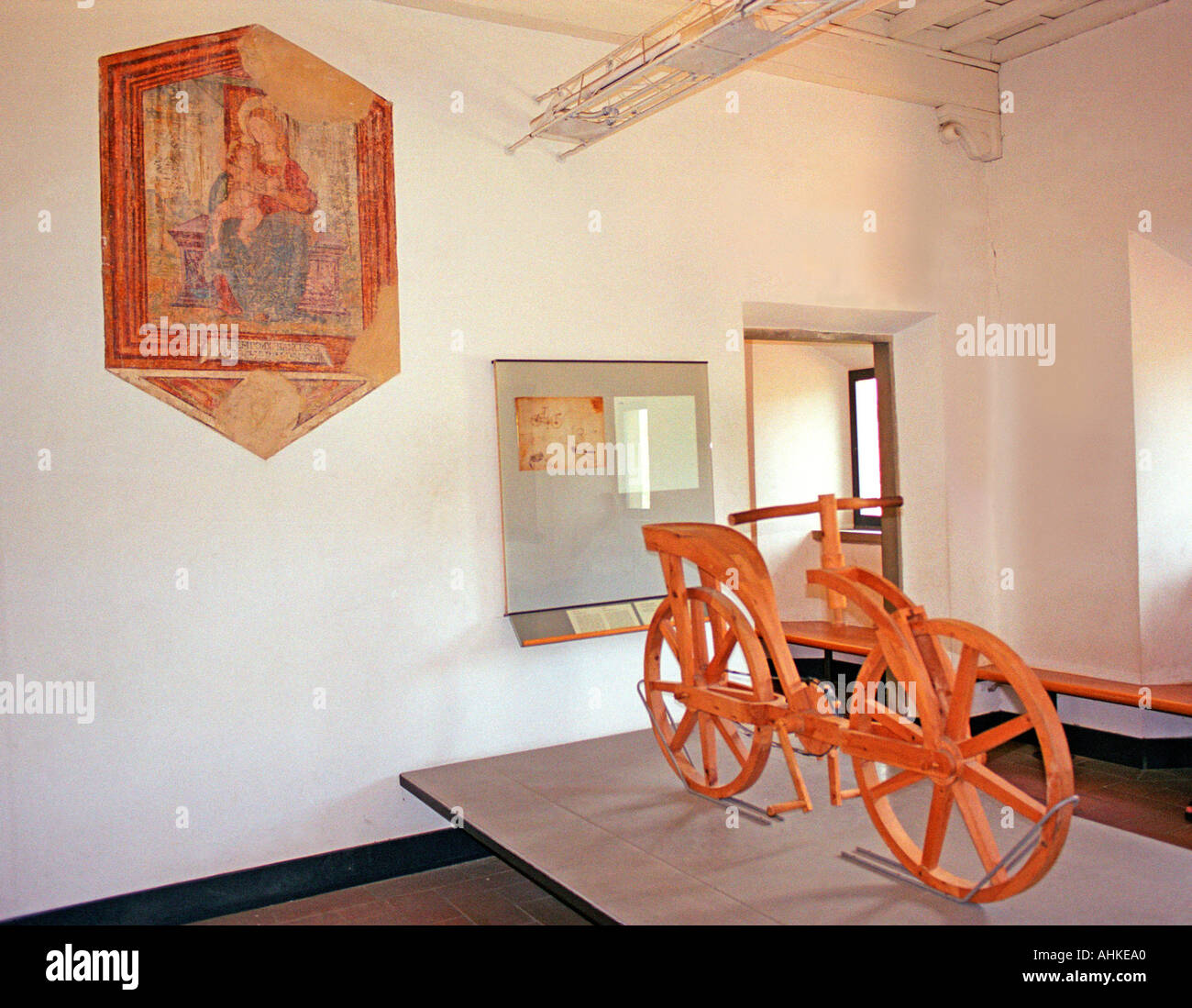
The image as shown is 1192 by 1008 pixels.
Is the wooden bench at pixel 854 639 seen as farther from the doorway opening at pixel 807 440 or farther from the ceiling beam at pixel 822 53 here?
the ceiling beam at pixel 822 53

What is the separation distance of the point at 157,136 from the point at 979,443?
4944 millimetres

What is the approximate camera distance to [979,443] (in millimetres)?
6688

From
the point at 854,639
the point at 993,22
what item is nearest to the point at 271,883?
the point at 854,639

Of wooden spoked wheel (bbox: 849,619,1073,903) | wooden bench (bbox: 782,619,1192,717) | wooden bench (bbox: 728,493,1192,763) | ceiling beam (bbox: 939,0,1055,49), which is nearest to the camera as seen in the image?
wooden spoked wheel (bbox: 849,619,1073,903)

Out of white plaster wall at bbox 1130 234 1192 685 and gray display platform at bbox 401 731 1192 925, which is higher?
white plaster wall at bbox 1130 234 1192 685

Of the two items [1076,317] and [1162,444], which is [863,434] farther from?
[1162,444]

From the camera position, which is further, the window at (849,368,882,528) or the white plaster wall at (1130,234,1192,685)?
the window at (849,368,882,528)

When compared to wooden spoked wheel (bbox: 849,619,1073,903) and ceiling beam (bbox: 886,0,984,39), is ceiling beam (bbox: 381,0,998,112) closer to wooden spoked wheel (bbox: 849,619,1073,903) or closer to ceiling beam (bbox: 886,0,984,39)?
ceiling beam (bbox: 886,0,984,39)

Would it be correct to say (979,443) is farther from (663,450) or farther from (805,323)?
(663,450)

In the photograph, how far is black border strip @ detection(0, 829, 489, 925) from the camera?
4.10 m

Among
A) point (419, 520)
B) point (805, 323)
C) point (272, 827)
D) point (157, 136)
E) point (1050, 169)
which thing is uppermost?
point (1050, 169)

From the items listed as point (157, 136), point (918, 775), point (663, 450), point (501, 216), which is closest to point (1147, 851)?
point (918, 775)

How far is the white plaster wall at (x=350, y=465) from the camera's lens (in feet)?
13.2

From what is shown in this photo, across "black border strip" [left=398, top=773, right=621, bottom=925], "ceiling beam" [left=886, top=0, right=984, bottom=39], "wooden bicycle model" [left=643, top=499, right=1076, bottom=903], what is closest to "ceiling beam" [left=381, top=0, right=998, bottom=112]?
"ceiling beam" [left=886, top=0, right=984, bottom=39]
